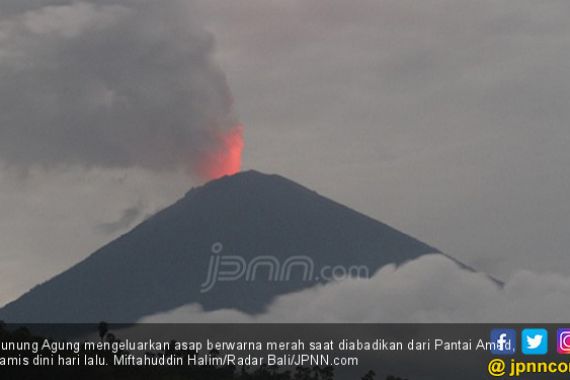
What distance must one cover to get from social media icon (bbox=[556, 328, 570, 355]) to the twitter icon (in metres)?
1.13

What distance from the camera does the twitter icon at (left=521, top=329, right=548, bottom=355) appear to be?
4451 inches

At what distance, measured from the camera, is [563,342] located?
113375mm

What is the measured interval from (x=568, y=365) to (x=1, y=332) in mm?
70588

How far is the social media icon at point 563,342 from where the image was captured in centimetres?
11238

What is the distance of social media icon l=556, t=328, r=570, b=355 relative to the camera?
11238cm

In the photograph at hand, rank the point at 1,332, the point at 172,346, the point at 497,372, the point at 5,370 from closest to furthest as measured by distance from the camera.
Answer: the point at 497,372 → the point at 5,370 → the point at 1,332 → the point at 172,346

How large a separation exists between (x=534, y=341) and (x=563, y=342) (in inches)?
→ 80.5

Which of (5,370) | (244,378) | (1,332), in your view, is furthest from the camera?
(244,378)

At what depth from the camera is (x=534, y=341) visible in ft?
375

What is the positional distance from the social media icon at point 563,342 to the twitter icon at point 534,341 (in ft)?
3.70

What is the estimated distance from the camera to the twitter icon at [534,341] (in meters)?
113

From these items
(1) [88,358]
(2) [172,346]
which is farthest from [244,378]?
(1) [88,358]

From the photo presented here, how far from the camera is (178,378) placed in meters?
168

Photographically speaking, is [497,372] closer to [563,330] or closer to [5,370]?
[563,330]
